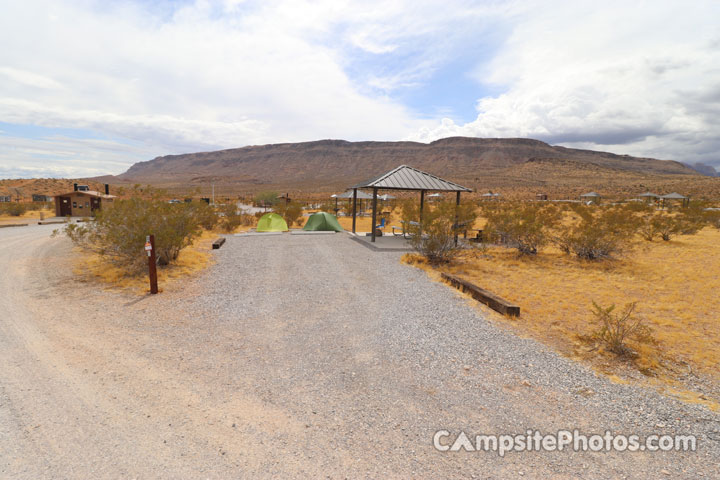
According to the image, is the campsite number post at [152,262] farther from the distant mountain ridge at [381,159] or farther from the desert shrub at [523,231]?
the distant mountain ridge at [381,159]

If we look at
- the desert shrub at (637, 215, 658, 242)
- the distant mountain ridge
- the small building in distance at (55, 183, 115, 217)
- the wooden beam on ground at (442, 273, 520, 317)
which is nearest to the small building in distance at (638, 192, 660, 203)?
the desert shrub at (637, 215, 658, 242)

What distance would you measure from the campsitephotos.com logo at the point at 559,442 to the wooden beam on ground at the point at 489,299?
2835mm

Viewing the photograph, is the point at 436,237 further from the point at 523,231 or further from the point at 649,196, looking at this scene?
the point at 649,196

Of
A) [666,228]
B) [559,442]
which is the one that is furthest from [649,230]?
[559,442]

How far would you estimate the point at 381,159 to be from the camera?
12888 cm

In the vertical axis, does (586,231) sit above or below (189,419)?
above

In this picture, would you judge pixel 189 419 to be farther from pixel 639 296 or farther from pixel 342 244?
pixel 342 244

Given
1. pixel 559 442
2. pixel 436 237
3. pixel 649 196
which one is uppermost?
pixel 649 196

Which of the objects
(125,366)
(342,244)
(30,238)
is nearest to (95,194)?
(30,238)

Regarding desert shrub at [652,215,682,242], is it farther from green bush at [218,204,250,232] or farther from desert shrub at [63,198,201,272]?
green bush at [218,204,250,232]

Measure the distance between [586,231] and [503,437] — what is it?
9683 mm

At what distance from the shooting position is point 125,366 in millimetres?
3729

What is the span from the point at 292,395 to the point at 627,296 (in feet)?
22.8

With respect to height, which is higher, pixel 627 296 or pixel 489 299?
pixel 489 299
